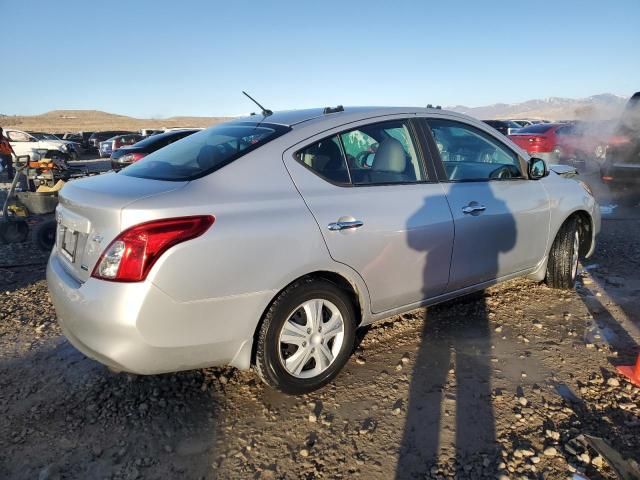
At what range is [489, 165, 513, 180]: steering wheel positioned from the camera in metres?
3.80

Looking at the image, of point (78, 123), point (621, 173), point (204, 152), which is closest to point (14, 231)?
point (204, 152)

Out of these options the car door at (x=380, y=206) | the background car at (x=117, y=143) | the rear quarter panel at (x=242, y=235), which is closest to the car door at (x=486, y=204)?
the car door at (x=380, y=206)

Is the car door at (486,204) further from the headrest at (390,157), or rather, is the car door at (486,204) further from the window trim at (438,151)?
the headrest at (390,157)

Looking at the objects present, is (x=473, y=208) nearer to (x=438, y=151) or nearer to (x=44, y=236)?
(x=438, y=151)

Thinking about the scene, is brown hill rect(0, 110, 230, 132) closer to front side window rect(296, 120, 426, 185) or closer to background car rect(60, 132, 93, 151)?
background car rect(60, 132, 93, 151)

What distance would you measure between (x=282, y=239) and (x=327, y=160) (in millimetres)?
638

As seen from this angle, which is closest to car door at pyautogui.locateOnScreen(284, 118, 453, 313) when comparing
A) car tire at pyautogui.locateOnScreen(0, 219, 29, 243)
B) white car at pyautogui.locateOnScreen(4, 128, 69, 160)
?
car tire at pyautogui.locateOnScreen(0, 219, 29, 243)

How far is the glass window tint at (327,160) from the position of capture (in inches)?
112

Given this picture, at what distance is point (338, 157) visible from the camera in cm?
296

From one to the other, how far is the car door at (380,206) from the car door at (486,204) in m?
0.15

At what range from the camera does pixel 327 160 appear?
291 cm

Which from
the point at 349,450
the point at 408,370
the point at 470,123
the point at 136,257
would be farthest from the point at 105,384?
the point at 470,123

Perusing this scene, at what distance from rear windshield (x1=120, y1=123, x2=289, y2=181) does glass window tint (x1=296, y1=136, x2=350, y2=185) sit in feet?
0.70

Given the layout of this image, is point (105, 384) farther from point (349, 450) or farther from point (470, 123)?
point (470, 123)
